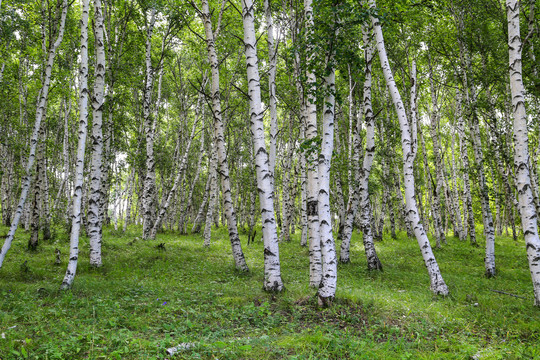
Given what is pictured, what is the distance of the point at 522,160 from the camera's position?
733 cm

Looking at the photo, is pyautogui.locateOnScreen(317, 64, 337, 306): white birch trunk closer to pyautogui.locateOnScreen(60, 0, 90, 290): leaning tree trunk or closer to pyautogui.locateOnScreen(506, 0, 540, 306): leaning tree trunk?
pyautogui.locateOnScreen(506, 0, 540, 306): leaning tree trunk

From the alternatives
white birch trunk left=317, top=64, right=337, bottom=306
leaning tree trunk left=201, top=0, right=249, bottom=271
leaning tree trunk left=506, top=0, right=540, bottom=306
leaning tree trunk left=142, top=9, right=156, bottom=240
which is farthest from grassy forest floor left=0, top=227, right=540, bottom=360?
leaning tree trunk left=142, top=9, right=156, bottom=240

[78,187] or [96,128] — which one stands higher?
[96,128]

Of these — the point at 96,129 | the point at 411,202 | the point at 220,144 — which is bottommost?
the point at 411,202

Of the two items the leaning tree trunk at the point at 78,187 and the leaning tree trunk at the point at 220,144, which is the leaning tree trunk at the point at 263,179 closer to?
the leaning tree trunk at the point at 220,144

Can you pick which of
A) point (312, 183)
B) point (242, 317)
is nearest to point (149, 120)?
point (312, 183)

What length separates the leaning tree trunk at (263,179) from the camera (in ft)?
26.3

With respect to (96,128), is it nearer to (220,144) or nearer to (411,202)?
(220,144)

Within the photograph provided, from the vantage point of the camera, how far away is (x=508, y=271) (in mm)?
12305

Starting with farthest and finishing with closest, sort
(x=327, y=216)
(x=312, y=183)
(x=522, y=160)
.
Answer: (x=312, y=183) < (x=522, y=160) < (x=327, y=216)

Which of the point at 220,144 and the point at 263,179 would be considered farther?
the point at 220,144

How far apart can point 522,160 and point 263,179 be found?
6.03 metres

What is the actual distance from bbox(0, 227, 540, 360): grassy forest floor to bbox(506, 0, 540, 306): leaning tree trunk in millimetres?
1228

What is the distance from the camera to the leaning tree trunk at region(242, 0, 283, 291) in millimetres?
8016
